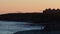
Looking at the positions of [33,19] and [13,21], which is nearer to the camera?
[33,19]

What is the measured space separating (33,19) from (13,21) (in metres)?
3.24

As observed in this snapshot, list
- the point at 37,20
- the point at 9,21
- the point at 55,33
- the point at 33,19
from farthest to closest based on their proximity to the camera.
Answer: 1. the point at 9,21
2. the point at 33,19
3. the point at 37,20
4. the point at 55,33

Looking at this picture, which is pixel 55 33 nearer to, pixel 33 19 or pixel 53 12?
pixel 53 12

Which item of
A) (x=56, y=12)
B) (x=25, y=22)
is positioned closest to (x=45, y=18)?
(x=56, y=12)

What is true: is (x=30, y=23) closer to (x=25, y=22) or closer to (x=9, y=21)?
(x=25, y=22)

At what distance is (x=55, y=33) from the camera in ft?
21.1

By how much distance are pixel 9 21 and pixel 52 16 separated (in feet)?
25.2

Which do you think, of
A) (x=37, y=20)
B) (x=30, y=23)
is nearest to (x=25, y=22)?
(x=30, y=23)

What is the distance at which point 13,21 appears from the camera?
21766 millimetres

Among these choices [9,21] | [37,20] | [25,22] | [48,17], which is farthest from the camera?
[9,21]

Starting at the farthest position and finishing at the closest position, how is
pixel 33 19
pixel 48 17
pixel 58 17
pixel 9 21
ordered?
pixel 9 21
pixel 33 19
pixel 48 17
pixel 58 17

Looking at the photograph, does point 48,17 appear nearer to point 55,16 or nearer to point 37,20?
point 55,16

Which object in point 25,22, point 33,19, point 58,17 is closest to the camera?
point 58,17

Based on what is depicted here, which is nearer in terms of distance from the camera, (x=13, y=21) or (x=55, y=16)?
(x=55, y=16)
